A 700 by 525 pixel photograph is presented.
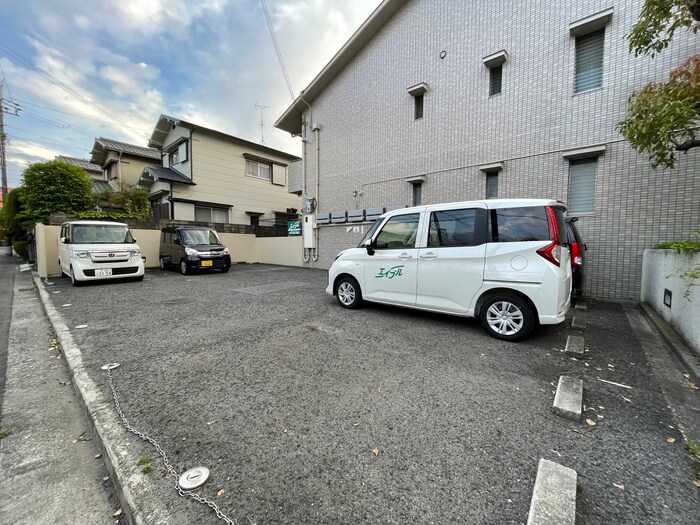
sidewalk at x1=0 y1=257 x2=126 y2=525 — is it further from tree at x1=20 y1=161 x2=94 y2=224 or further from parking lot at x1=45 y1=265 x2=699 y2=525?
tree at x1=20 y1=161 x2=94 y2=224

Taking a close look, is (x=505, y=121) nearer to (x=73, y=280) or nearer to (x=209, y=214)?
(x=73, y=280)

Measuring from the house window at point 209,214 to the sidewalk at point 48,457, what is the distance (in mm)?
13435

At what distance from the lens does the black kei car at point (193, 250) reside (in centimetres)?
1016

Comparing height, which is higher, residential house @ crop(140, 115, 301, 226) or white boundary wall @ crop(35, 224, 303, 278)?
residential house @ crop(140, 115, 301, 226)

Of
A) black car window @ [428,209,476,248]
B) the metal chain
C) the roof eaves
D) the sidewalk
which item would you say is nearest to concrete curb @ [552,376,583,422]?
black car window @ [428,209,476,248]

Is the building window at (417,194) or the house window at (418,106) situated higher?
the house window at (418,106)

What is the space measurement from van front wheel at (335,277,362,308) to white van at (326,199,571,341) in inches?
16.0

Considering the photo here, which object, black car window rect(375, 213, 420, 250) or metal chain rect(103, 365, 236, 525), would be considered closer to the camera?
metal chain rect(103, 365, 236, 525)

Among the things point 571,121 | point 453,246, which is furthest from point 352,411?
point 571,121

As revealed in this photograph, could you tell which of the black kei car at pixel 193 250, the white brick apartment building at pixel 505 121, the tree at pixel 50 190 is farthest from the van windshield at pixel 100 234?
the white brick apartment building at pixel 505 121

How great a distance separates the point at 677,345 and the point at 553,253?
1.68 m

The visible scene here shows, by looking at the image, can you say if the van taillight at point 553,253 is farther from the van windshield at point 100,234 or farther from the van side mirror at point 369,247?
the van windshield at point 100,234

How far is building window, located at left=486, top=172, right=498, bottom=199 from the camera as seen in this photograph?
25.6 ft

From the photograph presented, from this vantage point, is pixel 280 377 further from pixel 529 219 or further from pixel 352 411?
pixel 529 219
